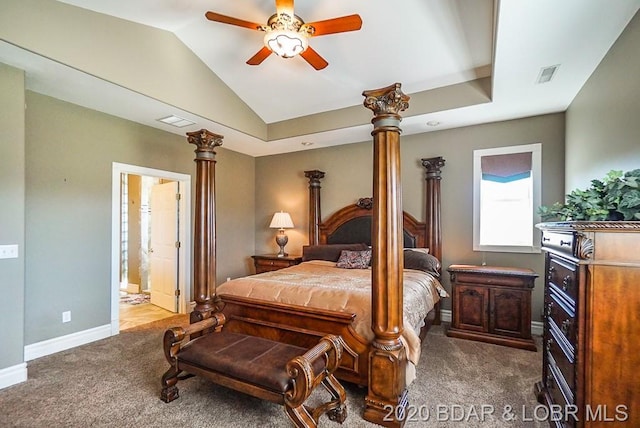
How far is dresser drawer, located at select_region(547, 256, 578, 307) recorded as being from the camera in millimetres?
1486

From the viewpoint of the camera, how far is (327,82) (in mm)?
3855

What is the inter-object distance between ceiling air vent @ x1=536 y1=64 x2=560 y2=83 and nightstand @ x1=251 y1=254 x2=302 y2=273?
12.5 feet

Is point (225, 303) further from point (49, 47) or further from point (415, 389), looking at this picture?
point (49, 47)

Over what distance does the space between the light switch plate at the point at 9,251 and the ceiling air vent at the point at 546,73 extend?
16.3ft

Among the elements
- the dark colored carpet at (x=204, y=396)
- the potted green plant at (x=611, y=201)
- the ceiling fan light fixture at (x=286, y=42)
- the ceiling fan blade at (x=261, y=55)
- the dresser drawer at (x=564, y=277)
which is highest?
the ceiling fan blade at (x=261, y=55)

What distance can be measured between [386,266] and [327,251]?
251 cm

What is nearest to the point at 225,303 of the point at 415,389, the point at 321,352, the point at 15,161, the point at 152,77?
the point at 321,352

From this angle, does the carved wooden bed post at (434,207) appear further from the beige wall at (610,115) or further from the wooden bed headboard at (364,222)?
the beige wall at (610,115)

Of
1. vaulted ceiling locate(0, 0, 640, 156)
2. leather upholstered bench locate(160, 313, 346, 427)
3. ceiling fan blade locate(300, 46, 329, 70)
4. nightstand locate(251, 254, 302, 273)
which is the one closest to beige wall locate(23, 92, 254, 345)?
vaulted ceiling locate(0, 0, 640, 156)

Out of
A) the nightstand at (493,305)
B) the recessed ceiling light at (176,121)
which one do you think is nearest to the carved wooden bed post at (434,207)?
the nightstand at (493,305)

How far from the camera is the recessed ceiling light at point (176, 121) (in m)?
3.88

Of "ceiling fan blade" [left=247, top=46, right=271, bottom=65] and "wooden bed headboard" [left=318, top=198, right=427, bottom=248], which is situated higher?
"ceiling fan blade" [left=247, top=46, right=271, bottom=65]

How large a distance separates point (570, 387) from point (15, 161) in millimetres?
4371

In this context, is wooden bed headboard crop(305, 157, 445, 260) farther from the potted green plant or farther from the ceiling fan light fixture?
the potted green plant
